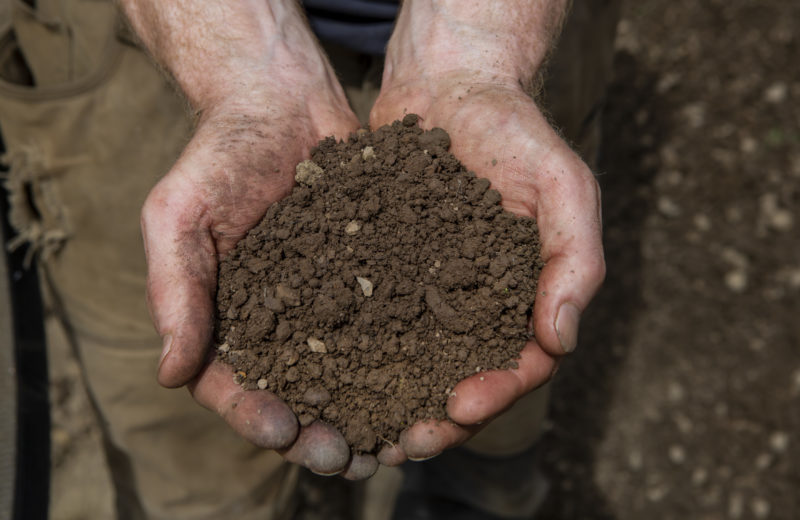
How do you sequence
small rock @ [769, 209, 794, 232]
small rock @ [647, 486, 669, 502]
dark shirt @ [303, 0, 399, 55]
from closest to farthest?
1. dark shirt @ [303, 0, 399, 55]
2. small rock @ [647, 486, 669, 502]
3. small rock @ [769, 209, 794, 232]

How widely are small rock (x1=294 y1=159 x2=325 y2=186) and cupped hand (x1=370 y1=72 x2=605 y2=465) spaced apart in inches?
14.2

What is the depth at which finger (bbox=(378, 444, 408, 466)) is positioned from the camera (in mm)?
1484

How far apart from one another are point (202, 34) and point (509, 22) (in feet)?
2.75

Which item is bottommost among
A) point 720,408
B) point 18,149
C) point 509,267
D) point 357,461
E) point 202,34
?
point 720,408

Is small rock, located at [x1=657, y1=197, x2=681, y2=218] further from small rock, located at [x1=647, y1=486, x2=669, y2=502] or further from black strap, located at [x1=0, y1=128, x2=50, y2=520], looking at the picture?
black strap, located at [x1=0, y1=128, x2=50, y2=520]

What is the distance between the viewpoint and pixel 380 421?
1.49 meters

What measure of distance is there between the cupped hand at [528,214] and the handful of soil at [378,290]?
0.13ft

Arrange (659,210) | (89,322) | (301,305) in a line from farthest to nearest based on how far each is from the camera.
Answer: (659,210), (89,322), (301,305)

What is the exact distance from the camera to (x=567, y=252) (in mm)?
1458

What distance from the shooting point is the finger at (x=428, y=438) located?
4.79 ft

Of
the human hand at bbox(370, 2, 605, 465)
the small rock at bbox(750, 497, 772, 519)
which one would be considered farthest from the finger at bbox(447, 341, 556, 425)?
the small rock at bbox(750, 497, 772, 519)

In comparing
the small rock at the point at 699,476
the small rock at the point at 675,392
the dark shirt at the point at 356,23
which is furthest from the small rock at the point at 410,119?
the small rock at the point at 699,476

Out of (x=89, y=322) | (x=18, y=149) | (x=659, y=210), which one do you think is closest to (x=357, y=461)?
(x=89, y=322)

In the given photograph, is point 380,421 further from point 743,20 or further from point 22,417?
point 743,20
